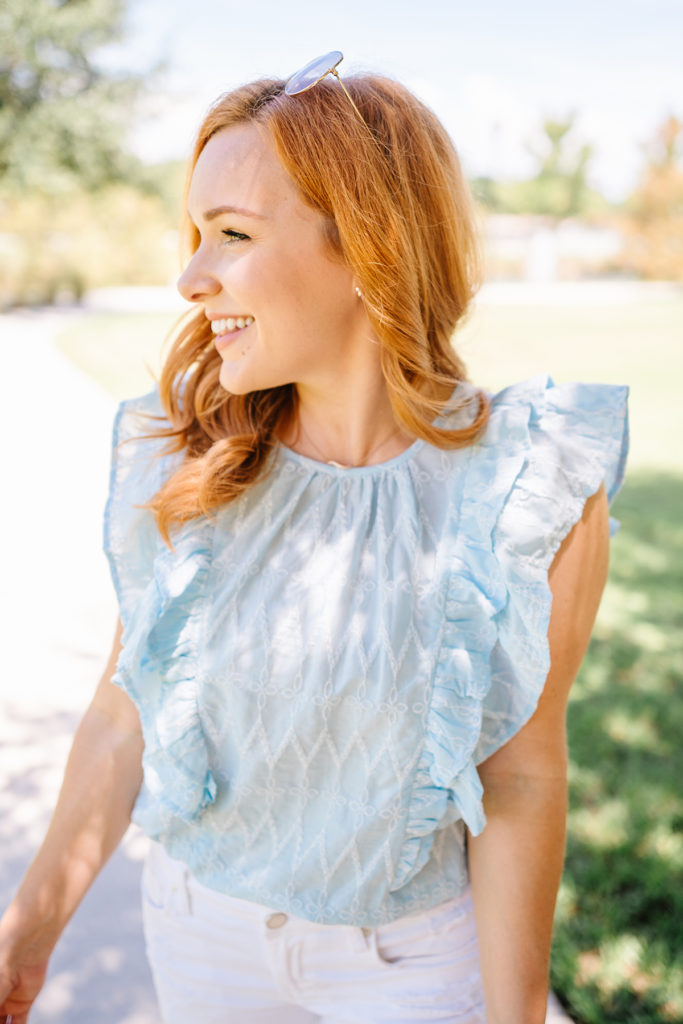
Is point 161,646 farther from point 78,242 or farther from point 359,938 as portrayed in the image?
point 78,242

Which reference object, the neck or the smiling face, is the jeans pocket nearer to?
the neck

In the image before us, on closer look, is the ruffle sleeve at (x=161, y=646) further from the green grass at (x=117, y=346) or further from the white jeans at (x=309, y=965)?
the green grass at (x=117, y=346)

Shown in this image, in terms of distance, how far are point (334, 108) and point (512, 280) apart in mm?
45313

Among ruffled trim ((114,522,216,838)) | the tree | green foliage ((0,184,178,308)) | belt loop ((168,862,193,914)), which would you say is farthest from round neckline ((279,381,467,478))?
the tree

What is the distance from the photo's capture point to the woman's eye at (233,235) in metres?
1.48

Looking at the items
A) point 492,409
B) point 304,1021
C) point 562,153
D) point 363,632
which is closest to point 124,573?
point 363,632

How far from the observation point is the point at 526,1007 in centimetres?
145

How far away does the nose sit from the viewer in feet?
4.98

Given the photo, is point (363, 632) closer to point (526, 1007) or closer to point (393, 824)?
point (393, 824)

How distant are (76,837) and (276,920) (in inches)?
14.5

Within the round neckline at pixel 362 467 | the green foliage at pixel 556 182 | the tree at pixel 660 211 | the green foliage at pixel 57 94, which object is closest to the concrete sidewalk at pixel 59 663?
the round neckline at pixel 362 467

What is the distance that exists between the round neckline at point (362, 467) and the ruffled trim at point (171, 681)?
0.74 feet

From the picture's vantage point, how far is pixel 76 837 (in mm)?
1569

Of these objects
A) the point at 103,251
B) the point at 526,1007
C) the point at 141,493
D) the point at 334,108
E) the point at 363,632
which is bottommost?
the point at 103,251
